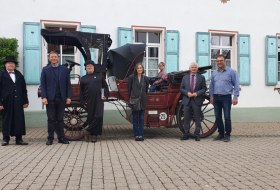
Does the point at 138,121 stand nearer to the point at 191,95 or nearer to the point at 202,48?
the point at 191,95

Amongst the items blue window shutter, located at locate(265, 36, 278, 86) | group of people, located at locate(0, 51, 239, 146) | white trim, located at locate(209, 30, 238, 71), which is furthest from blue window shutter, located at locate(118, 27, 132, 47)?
blue window shutter, located at locate(265, 36, 278, 86)

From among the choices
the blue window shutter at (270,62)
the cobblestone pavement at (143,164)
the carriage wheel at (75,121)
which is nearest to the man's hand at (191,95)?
the cobblestone pavement at (143,164)

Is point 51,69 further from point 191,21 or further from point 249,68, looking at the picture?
point 249,68

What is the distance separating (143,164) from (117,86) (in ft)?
10.7

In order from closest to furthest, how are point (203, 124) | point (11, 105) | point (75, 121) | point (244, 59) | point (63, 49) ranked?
1. point (11, 105)
2. point (75, 121)
3. point (203, 124)
4. point (63, 49)
5. point (244, 59)

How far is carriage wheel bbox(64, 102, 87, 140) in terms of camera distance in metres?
8.80

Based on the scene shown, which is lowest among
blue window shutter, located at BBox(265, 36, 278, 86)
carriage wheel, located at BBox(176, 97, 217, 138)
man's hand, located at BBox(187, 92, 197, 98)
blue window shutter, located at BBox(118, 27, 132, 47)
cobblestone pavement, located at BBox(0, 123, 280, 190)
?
cobblestone pavement, located at BBox(0, 123, 280, 190)

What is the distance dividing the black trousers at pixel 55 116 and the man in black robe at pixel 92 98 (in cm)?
53

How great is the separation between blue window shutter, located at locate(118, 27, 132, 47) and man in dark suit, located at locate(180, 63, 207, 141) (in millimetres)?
3797

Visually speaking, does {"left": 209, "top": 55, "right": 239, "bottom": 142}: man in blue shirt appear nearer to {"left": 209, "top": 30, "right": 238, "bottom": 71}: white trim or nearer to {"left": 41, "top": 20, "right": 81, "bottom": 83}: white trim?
{"left": 209, "top": 30, "right": 238, "bottom": 71}: white trim

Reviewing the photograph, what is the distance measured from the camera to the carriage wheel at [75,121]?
8797 millimetres

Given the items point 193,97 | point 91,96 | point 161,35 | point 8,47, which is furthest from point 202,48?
point 8,47

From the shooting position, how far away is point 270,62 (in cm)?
1354

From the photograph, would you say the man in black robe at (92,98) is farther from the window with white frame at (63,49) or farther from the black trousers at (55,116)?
the window with white frame at (63,49)
